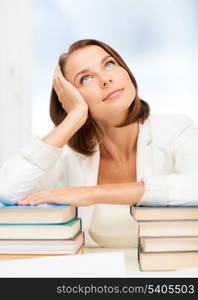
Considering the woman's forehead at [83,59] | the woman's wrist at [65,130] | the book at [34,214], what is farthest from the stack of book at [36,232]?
the woman's forehead at [83,59]

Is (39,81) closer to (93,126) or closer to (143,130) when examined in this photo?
(93,126)

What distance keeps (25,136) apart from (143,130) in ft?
3.18

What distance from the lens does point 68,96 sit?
1.26 metres

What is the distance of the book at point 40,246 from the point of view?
846 millimetres

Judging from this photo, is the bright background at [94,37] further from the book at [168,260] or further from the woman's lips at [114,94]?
the book at [168,260]

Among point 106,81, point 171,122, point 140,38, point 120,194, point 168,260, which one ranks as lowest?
point 168,260

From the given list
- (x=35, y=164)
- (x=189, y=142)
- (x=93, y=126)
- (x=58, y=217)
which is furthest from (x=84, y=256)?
(x=93, y=126)

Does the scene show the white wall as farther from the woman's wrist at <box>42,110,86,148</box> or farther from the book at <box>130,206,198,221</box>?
the book at <box>130,206,198,221</box>

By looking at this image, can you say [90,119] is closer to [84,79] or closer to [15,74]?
[84,79]

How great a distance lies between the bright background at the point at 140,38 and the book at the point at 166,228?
132cm

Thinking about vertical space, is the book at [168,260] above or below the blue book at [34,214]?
below

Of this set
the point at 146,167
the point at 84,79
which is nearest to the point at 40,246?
the point at 146,167

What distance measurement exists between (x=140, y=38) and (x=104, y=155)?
2.97 ft

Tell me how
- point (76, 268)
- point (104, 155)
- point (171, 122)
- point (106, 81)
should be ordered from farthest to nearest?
point (104, 155) < point (171, 122) < point (106, 81) < point (76, 268)
